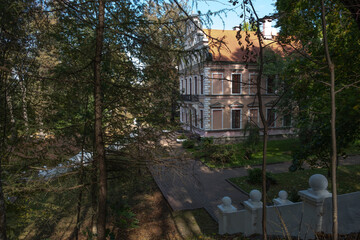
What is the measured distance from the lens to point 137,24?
4133 millimetres

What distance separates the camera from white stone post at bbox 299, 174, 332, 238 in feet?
15.7

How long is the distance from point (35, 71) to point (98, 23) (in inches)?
52.6

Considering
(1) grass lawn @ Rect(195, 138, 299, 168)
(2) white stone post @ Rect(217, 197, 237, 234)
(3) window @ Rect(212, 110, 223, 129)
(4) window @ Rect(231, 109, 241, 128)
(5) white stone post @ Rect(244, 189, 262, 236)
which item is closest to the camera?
(5) white stone post @ Rect(244, 189, 262, 236)

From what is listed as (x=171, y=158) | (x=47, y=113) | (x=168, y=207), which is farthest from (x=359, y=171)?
(x=47, y=113)

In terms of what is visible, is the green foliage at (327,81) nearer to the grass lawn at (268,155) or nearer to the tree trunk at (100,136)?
the tree trunk at (100,136)

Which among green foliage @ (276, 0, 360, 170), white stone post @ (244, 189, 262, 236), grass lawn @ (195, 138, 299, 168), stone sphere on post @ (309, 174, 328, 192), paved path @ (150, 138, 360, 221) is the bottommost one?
paved path @ (150, 138, 360, 221)

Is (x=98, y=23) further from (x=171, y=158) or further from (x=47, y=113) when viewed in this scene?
(x=171, y=158)

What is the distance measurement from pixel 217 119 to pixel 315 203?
16736mm

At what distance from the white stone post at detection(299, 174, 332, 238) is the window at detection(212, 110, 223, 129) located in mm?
16247

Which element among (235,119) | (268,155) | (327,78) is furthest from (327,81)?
(235,119)

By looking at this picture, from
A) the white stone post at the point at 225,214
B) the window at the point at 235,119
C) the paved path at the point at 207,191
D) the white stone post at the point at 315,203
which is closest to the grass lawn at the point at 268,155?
the paved path at the point at 207,191

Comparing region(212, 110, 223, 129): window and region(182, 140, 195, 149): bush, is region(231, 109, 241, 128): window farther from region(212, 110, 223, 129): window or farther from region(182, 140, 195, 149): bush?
region(182, 140, 195, 149): bush

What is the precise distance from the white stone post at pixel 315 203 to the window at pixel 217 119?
1625cm

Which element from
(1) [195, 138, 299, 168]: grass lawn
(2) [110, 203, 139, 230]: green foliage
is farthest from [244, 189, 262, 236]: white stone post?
(1) [195, 138, 299, 168]: grass lawn
